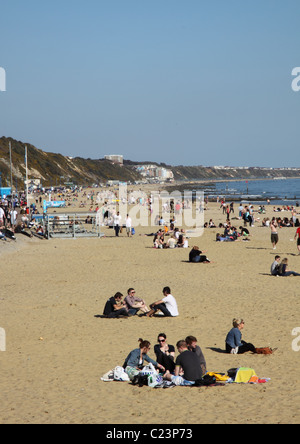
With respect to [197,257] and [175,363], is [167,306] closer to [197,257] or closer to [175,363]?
[175,363]

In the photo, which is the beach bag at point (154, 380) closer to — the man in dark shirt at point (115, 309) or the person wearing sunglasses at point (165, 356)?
the person wearing sunglasses at point (165, 356)

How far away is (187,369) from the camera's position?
27.1 ft

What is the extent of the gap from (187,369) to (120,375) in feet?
3.21

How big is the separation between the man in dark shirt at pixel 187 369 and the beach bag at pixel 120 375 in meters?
0.58

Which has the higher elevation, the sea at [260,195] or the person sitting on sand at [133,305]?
the sea at [260,195]

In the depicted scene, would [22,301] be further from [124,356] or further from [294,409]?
[294,409]

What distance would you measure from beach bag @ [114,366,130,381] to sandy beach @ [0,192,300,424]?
0.19 metres

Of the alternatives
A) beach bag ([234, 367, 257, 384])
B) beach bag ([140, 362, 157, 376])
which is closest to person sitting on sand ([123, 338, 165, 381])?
beach bag ([140, 362, 157, 376])

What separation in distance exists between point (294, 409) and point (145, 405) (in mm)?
1856

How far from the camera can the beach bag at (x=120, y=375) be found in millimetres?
8391

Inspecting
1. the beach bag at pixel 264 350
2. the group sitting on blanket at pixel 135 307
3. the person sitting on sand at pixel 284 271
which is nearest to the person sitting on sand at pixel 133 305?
the group sitting on blanket at pixel 135 307

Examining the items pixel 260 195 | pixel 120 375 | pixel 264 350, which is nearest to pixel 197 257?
pixel 264 350
